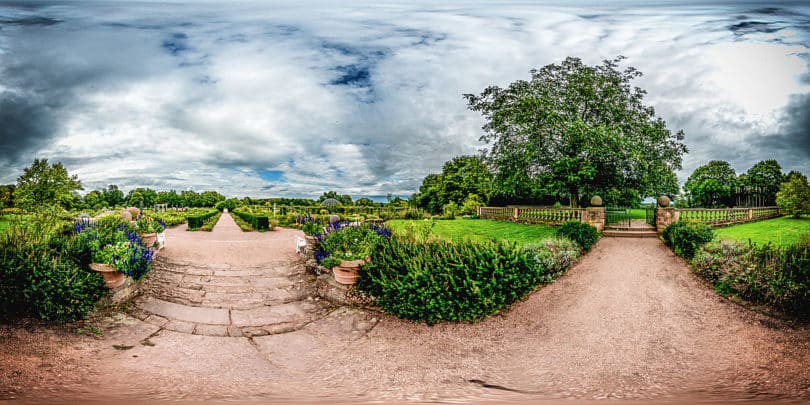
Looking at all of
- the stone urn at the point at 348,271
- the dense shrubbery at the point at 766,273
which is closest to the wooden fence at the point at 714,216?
the dense shrubbery at the point at 766,273

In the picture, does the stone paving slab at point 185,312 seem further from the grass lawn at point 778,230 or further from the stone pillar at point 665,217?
the stone pillar at point 665,217

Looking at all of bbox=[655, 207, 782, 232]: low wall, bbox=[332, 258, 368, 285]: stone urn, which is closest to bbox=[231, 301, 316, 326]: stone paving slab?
bbox=[332, 258, 368, 285]: stone urn

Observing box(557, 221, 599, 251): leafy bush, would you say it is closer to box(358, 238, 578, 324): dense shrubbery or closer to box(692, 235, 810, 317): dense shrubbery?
box(692, 235, 810, 317): dense shrubbery

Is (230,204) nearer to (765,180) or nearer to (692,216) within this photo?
(692,216)

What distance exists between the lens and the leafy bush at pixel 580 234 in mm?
8797

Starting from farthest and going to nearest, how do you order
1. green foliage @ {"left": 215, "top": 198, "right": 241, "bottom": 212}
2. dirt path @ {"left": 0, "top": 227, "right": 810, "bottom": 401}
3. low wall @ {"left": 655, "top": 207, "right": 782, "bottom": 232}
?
green foliage @ {"left": 215, "top": 198, "right": 241, "bottom": 212}
low wall @ {"left": 655, "top": 207, "right": 782, "bottom": 232}
dirt path @ {"left": 0, "top": 227, "right": 810, "bottom": 401}

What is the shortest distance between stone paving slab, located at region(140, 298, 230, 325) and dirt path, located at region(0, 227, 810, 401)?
0.95 feet

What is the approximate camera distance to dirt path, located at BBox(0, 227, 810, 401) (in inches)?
118

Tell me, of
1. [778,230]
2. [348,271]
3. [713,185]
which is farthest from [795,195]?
[348,271]

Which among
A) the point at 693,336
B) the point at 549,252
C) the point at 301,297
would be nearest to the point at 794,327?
the point at 693,336

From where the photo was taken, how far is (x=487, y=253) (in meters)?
5.38

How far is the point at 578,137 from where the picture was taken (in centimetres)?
1159

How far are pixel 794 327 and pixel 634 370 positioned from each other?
8.62 ft

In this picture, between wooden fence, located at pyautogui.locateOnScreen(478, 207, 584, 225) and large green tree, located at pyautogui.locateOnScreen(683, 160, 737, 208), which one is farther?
wooden fence, located at pyautogui.locateOnScreen(478, 207, 584, 225)
